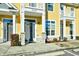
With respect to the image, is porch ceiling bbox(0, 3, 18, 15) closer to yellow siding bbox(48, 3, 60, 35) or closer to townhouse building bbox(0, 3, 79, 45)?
townhouse building bbox(0, 3, 79, 45)

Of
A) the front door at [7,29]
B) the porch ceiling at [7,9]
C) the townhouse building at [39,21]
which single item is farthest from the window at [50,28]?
the porch ceiling at [7,9]

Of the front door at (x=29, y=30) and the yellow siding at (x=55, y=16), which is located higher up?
the yellow siding at (x=55, y=16)

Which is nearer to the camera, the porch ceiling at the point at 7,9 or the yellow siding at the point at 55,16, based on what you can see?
the porch ceiling at the point at 7,9

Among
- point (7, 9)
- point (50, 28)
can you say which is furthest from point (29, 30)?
point (7, 9)

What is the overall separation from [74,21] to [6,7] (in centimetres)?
505

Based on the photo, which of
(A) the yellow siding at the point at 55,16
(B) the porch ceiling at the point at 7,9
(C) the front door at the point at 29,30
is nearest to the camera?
(B) the porch ceiling at the point at 7,9

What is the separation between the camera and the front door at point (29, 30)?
16219 mm

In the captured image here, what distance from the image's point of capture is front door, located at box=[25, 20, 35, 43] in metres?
16.2

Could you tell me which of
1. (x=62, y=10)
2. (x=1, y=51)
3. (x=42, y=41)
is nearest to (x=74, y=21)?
(x=62, y=10)

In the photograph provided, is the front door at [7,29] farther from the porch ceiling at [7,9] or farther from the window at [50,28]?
the window at [50,28]

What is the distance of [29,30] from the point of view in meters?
16.7

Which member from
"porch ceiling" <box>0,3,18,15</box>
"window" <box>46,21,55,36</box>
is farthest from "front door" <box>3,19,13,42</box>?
"window" <box>46,21,55,36</box>

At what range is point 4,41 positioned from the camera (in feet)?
48.2

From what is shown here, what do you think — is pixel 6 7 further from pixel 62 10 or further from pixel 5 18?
pixel 62 10
